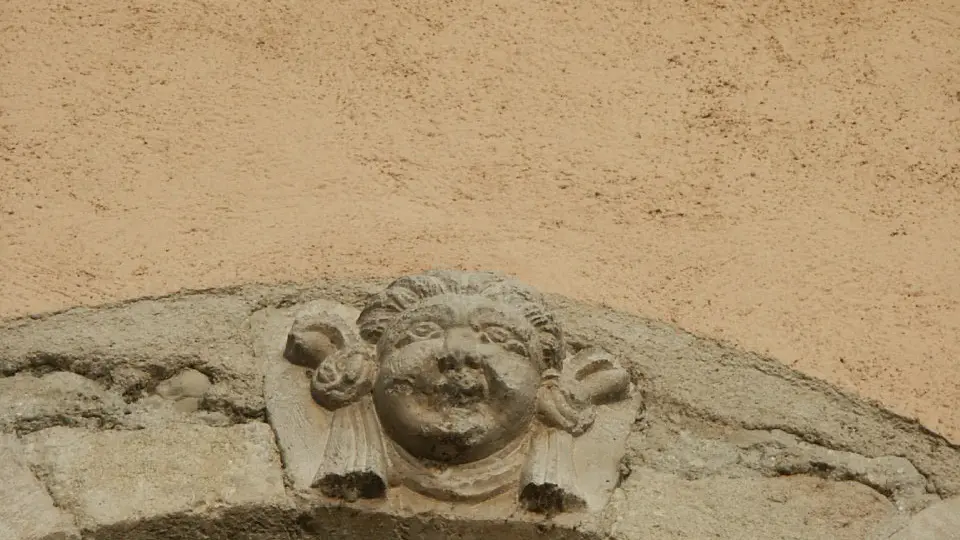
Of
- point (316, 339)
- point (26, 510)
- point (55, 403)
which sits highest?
point (316, 339)

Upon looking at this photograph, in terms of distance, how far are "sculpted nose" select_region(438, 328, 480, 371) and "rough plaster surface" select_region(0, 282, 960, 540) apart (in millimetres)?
305

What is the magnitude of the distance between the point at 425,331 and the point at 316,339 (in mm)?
300

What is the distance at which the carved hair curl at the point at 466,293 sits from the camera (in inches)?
152

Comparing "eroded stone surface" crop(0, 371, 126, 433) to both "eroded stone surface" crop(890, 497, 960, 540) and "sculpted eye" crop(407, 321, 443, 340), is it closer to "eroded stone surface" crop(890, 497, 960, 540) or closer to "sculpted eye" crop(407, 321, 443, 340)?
"sculpted eye" crop(407, 321, 443, 340)

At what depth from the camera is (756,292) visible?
4359mm

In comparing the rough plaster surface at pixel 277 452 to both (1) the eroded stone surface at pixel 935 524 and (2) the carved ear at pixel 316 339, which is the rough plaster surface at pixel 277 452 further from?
(2) the carved ear at pixel 316 339

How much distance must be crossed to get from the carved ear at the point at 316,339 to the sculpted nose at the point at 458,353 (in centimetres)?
30

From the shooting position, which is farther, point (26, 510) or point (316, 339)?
point (316, 339)

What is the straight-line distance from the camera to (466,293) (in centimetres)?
386

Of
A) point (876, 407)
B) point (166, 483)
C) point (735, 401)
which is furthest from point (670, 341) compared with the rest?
point (166, 483)

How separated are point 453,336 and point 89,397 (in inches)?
33.9

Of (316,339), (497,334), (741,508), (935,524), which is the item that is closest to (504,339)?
(497,334)

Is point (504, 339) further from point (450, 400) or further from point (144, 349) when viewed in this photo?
point (144, 349)

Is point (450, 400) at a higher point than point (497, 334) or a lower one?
lower
